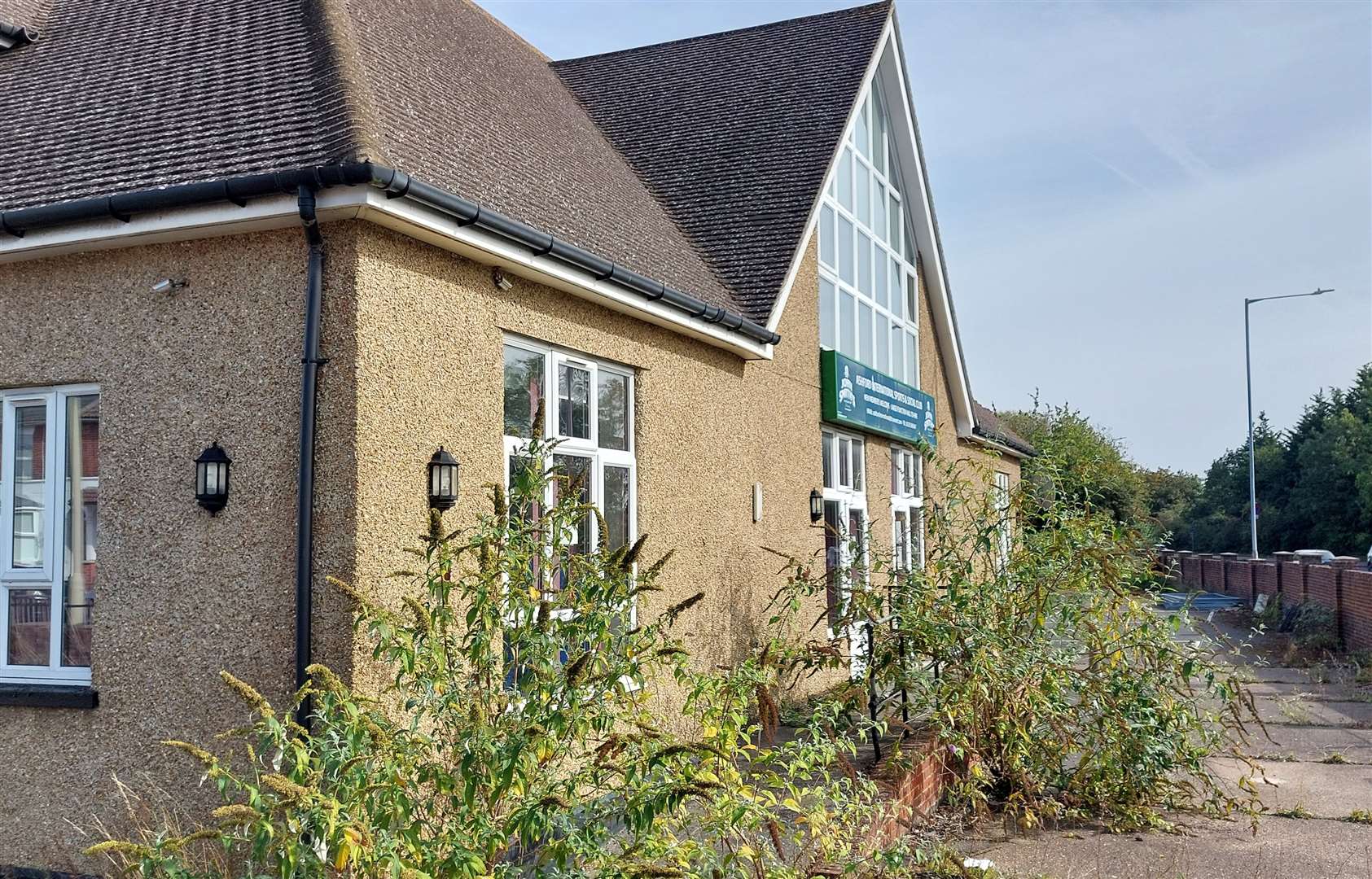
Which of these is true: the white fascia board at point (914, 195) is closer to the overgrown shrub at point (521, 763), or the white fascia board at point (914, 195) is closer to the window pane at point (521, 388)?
the window pane at point (521, 388)

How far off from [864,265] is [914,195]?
9.42 feet

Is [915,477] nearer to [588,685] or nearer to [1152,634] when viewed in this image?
[1152,634]

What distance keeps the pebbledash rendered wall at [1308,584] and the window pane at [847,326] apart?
4.39 metres

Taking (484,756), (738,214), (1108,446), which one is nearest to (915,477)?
(738,214)

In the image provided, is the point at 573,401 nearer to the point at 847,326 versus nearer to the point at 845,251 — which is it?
the point at 847,326

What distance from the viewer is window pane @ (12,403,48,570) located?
6.68 meters

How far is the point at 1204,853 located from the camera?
7.39 m

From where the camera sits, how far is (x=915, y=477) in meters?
17.7

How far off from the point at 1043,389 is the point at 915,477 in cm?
453

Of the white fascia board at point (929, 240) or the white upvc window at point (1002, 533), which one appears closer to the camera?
the white upvc window at point (1002, 533)

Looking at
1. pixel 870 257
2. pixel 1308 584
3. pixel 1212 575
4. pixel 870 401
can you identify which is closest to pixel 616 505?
pixel 870 401

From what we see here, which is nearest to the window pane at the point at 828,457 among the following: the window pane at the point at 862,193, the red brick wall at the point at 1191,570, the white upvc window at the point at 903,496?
the white upvc window at the point at 903,496

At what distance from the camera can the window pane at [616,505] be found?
8.73 metres

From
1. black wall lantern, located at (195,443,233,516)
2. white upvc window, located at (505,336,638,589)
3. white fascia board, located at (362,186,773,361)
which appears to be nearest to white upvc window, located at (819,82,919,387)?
white fascia board, located at (362,186,773,361)
